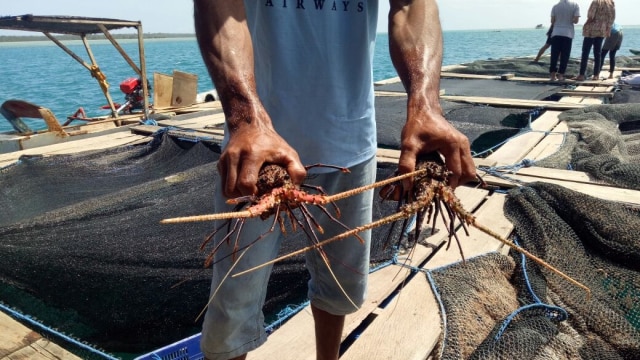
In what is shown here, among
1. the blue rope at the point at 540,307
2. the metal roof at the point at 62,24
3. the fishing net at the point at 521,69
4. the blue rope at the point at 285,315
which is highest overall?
the metal roof at the point at 62,24

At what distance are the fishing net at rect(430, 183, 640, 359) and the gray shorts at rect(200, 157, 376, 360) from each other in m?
0.74

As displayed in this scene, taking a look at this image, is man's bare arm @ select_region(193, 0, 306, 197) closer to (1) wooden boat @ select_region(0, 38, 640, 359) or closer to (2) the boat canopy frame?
(1) wooden boat @ select_region(0, 38, 640, 359)

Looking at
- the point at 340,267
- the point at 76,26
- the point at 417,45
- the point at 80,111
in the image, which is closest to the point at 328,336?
Answer: the point at 340,267

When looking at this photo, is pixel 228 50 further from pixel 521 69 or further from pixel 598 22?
pixel 521 69

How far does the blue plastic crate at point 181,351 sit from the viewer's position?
253 cm

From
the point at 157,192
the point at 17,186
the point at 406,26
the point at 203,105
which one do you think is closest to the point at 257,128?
the point at 406,26

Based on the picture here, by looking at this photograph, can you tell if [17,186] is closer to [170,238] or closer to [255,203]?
[170,238]

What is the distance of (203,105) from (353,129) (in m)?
9.42

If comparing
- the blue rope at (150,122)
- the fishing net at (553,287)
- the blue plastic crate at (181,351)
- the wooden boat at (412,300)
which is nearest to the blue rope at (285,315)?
the wooden boat at (412,300)

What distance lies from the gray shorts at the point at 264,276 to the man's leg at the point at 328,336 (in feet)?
0.16

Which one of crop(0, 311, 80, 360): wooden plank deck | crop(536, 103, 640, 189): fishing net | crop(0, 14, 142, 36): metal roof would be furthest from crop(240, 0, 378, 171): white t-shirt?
crop(0, 14, 142, 36): metal roof

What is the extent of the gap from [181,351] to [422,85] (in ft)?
6.68

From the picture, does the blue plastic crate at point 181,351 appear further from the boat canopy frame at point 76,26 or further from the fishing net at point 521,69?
the fishing net at point 521,69

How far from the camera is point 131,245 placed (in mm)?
3408
